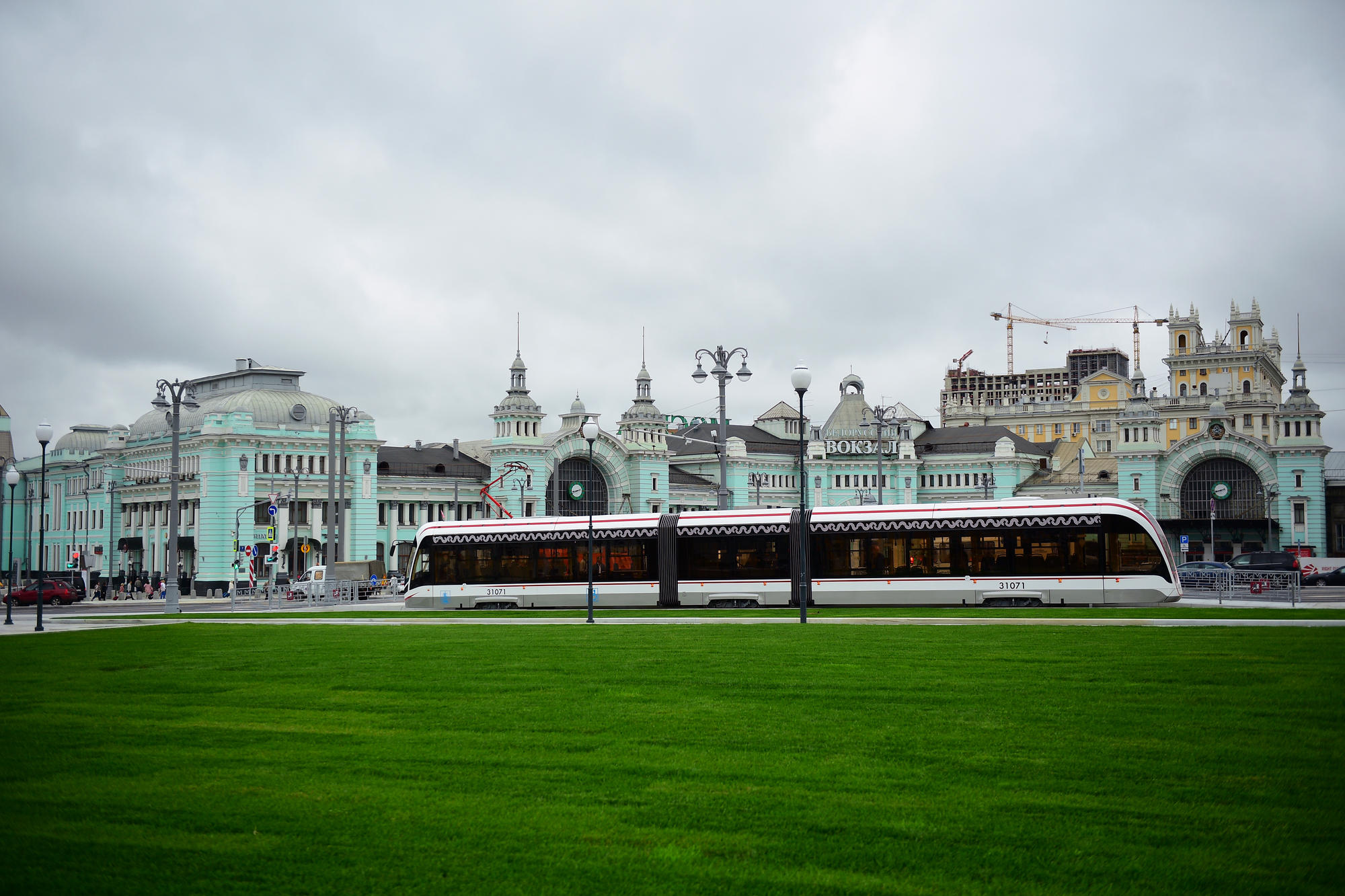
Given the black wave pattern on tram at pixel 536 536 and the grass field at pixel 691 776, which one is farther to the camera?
the black wave pattern on tram at pixel 536 536

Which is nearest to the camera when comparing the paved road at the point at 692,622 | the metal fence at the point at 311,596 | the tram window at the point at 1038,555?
the paved road at the point at 692,622

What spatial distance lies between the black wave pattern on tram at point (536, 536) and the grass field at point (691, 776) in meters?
25.3

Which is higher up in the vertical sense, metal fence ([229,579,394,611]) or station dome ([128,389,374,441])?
station dome ([128,389,374,441])

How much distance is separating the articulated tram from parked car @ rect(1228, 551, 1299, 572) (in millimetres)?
26096

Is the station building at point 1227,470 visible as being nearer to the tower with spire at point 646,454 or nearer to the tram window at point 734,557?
the tower with spire at point 646,454

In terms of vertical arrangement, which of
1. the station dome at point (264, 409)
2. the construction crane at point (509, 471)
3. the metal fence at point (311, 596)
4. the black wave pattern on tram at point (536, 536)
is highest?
the station dome at point (264, 409)

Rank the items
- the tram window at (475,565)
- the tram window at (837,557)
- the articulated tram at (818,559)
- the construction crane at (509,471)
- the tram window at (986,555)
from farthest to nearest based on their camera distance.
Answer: the construction crane at (509,471)
the tram window at (475,565)
the tram window at (837,557)
the tram window at (986,555)
the articulated tram at (818,559)

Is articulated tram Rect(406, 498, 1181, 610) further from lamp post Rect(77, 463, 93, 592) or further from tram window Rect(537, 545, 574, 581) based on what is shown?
lamp post Rect(77, 463, 93, 592)

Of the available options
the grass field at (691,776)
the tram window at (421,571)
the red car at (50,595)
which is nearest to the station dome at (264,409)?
the red car at (50,595)

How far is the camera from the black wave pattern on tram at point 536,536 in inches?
1764

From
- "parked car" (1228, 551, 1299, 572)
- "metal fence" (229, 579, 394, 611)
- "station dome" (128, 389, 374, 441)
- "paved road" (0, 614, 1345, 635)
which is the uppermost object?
"station dome" (128, 389, 374, 441)

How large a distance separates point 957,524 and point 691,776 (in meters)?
31.2

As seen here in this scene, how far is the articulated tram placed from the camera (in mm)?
38906

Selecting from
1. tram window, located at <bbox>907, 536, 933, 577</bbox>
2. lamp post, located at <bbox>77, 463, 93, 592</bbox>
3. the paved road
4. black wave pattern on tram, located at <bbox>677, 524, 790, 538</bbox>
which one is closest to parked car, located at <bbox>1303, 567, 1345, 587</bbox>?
tram window, located at <bbox>907, 536, 933, 577</bbox>
